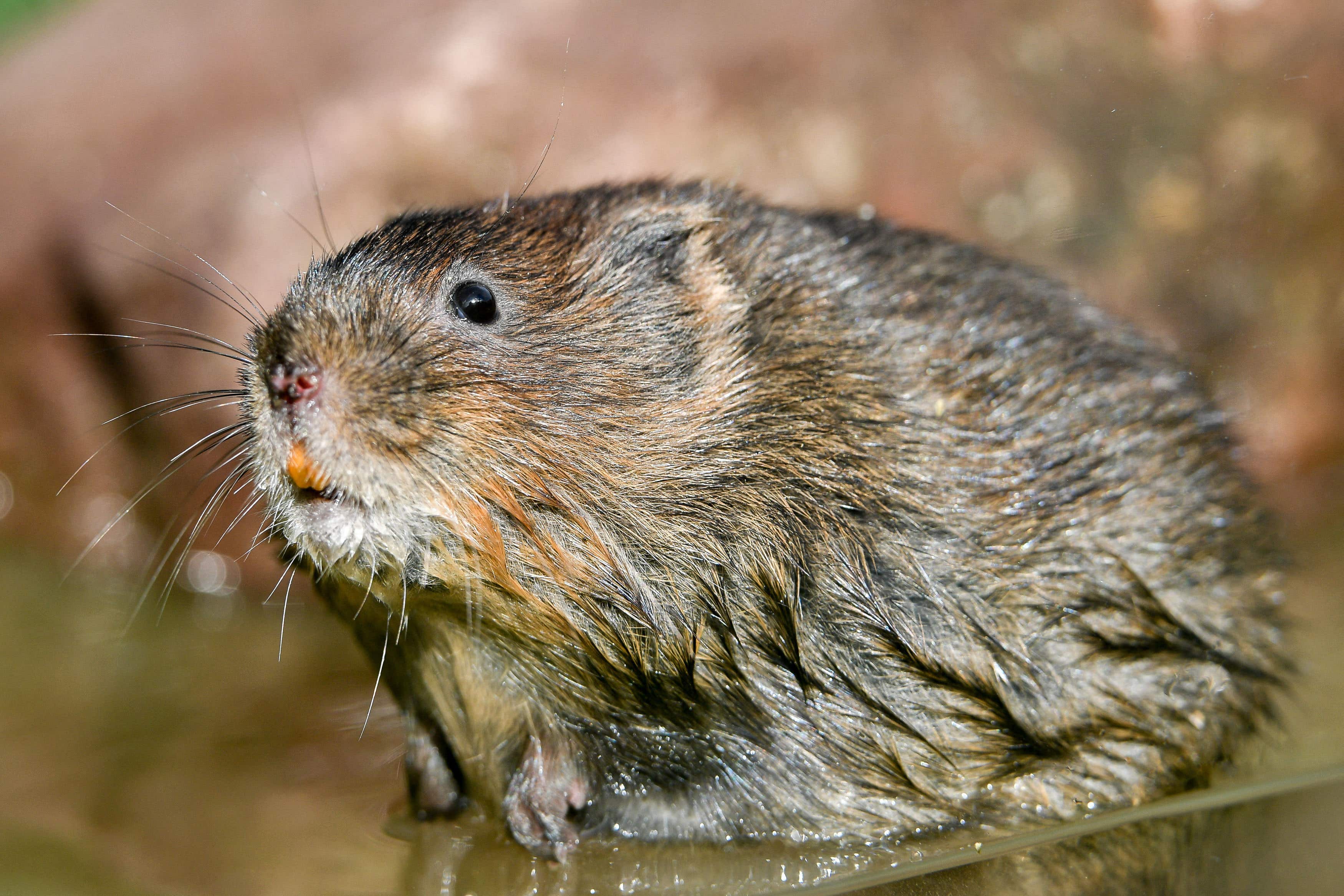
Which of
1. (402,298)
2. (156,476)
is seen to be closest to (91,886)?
(402,298)

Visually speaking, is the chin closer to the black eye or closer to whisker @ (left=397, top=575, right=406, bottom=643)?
whisker @ (left=397, top=575, right=406, bottom=643)

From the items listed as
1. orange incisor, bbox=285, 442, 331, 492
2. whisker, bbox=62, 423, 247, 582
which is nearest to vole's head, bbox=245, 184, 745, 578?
orange incisor, bbox=285, 442, 331, 492

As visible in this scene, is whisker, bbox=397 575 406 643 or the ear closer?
whisker, bbox=397 575 406 643

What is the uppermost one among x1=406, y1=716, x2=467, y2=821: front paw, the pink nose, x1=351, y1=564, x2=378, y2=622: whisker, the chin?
the pink nose

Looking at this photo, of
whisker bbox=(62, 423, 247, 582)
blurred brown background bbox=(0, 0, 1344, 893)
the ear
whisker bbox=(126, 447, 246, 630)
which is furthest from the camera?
whisker bbox=(126, 447, 246, 630)

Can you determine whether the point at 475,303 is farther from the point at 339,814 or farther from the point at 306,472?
Answer: the point at 339,814

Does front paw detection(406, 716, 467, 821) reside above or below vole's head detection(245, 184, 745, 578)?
below

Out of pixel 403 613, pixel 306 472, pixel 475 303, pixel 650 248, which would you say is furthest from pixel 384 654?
pixel 650 248
